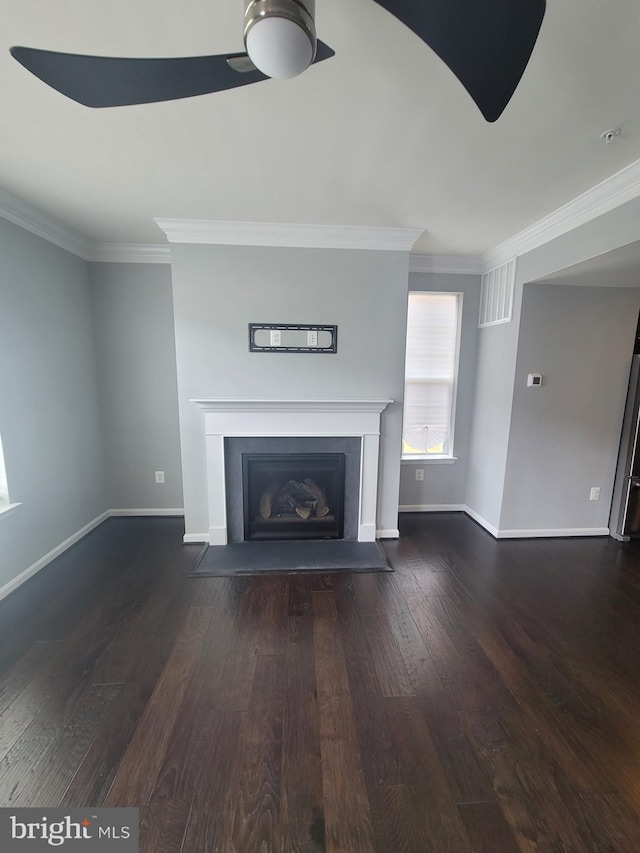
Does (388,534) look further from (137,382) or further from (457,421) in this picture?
(137,382)

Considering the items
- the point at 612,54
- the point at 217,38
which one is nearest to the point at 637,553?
the point at 612,54

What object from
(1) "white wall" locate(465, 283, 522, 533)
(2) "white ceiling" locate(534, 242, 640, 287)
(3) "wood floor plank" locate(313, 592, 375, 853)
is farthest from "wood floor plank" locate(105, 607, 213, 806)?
(2) "white ceiling" locate(534, 242, 640, 287)

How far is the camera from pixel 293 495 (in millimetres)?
3037

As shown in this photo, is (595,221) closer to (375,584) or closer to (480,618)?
(480,618)

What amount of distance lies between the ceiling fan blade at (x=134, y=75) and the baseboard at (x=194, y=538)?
2697 mm

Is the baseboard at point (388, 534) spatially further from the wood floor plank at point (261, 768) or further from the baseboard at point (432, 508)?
the wood floor plank at point (261, 768)

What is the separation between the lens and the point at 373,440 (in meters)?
2.80

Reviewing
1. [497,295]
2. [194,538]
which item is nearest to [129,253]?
[194,538]

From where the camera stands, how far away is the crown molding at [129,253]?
2.98 m

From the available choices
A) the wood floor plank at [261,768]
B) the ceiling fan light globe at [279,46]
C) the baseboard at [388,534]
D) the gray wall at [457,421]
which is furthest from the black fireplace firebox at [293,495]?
the ceiling fan light globe at [279,46]

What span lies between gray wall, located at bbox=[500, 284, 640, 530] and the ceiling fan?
212 cm

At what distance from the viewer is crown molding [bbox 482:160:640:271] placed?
178 cm

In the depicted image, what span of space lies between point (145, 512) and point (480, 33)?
3.81 m

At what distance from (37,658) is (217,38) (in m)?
2.73
